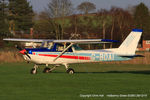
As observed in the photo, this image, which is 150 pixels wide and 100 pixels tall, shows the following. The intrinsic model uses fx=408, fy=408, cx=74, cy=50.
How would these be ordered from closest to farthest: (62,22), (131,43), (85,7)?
(131,43), (62,22), (85,7)

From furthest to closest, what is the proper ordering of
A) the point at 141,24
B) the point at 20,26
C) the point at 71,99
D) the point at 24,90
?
1. the point at 141,24
2. the point at 20,26
3. the point at 24,90
4. the point at 71,99

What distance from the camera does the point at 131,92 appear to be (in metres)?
12.6

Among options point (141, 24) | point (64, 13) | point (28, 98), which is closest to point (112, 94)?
point (28, 98)

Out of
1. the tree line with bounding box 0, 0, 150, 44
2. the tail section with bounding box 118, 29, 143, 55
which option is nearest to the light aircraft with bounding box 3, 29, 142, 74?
the tail section with bounding box 118, 29, 143, 55

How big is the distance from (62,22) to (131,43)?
46157 millimetres

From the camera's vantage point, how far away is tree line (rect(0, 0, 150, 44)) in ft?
226

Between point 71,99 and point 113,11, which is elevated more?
point 113,11

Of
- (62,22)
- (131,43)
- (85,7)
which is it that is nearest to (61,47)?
(131,43)

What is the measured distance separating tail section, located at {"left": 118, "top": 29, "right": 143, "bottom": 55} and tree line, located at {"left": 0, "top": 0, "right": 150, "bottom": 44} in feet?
140

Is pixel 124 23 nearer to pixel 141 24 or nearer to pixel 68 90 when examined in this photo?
pixel 141 24

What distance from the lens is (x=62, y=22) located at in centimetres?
6794

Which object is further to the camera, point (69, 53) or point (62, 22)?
point (62, 22)

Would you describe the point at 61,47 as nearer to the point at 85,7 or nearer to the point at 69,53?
the point at 69,53

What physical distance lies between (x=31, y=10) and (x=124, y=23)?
20.8 meters
